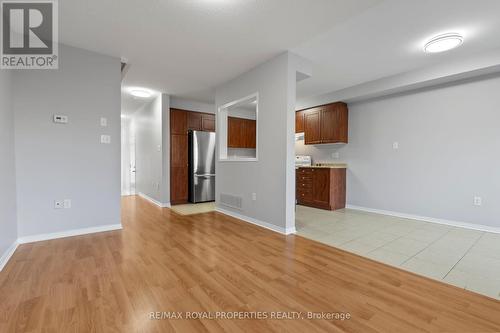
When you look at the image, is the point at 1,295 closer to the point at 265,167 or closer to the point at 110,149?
the point at 110,149

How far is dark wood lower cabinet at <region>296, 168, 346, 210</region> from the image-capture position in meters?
4.78

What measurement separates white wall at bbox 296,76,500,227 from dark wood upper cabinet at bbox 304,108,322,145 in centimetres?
68

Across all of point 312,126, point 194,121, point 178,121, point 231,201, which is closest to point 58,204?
point 231,201

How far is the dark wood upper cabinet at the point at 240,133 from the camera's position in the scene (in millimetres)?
6215

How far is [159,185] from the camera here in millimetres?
5355

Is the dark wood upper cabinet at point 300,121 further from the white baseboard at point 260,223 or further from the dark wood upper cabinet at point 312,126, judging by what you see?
the white baseboard at point 260,223

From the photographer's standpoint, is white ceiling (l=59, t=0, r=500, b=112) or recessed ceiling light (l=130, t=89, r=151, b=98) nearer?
white ceiling (l=59, t=0, r=500, b=112)

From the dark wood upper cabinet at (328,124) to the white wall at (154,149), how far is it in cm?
347

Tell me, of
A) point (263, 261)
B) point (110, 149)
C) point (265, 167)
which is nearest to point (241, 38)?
point (265, 167)

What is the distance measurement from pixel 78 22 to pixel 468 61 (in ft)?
16.8

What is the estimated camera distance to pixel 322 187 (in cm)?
487

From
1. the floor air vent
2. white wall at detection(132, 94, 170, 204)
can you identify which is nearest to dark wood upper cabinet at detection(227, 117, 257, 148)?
white wall at detection(132, 94, 170, 204)

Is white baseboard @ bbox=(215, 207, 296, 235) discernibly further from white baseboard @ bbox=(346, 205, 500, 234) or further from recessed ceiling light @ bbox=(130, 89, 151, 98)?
recessed ceiling light @ bbox=(130, 89, 151, 98)

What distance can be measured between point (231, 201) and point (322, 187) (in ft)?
6.72
